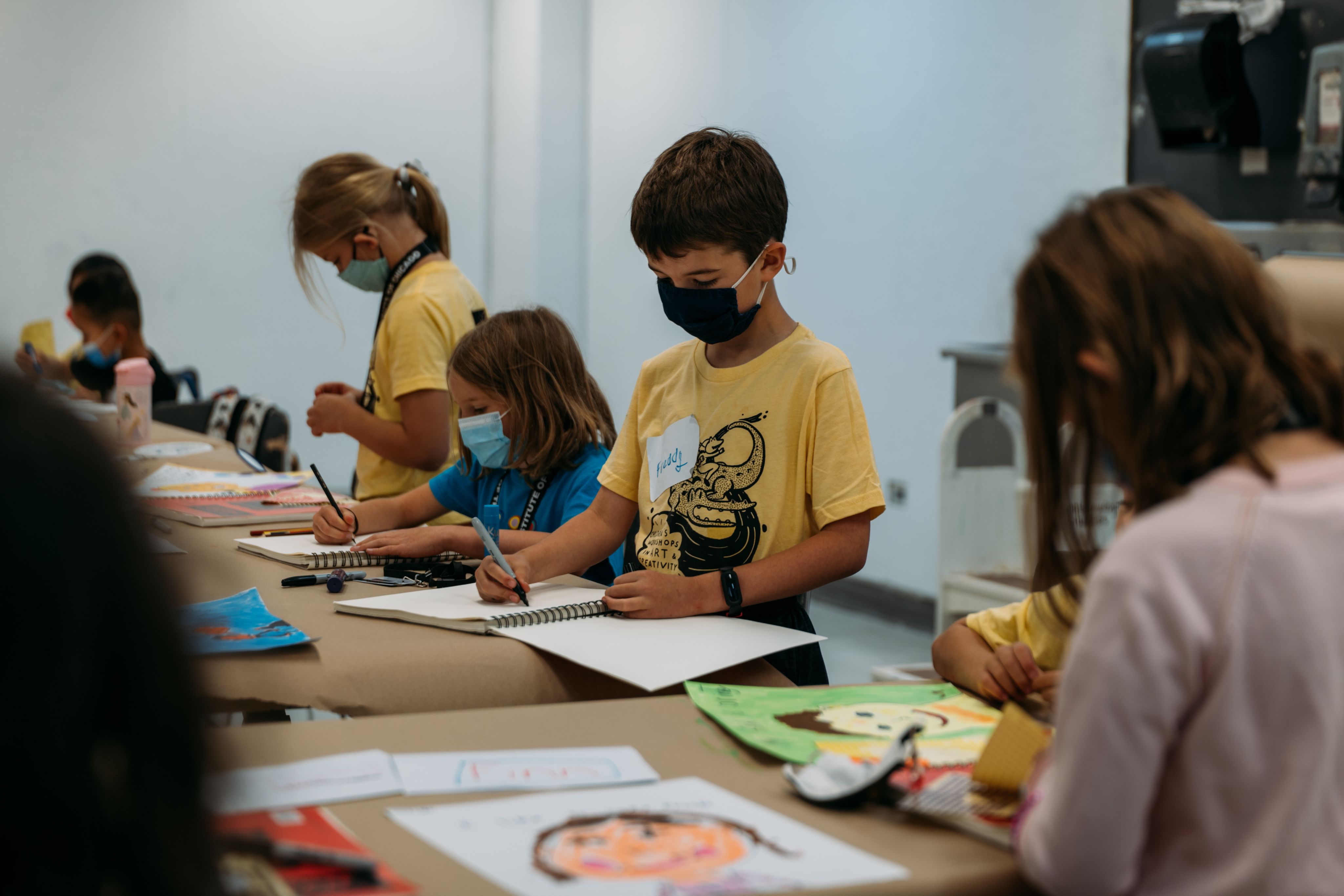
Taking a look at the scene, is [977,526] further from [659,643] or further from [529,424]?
[659,643]

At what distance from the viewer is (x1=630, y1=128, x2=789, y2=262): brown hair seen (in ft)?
4.55

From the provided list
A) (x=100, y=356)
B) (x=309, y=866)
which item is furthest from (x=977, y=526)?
(x=100, y=356)

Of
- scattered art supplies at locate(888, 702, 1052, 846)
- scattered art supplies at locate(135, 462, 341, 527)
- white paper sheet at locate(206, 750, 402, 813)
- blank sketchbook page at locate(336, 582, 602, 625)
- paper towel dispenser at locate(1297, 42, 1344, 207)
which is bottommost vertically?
scattered art supplies at locate(135, 462, 341, 527)

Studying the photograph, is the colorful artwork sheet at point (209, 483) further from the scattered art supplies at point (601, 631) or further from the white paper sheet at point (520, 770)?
the white paper sheet at point (520, 770)

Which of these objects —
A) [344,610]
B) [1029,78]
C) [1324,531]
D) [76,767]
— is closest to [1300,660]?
[1324,531]

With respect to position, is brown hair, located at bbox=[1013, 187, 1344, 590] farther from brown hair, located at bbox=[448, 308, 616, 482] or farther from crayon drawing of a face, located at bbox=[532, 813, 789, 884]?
brown hair, located at bbox=[448, 308, 616, 482]

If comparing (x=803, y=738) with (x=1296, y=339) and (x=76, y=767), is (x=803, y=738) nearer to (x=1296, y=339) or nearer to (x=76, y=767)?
(x=1296, y=339)

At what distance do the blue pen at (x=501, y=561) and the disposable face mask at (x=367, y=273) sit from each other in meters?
1.01

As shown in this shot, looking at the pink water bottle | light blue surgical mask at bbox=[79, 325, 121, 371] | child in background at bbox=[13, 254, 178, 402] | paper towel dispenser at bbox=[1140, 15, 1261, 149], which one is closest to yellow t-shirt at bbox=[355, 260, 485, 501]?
the pink water bottle

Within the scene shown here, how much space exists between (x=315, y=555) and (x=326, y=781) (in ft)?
2.79

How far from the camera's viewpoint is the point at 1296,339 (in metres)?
0.67

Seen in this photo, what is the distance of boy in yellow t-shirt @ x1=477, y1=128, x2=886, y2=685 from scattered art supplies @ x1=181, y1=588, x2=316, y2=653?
249mm

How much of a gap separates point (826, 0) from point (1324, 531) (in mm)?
4018

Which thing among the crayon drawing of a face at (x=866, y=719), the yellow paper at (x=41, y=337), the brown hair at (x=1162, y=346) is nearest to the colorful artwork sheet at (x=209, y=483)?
the crayon drawing of a face at (x=866, y=719)
